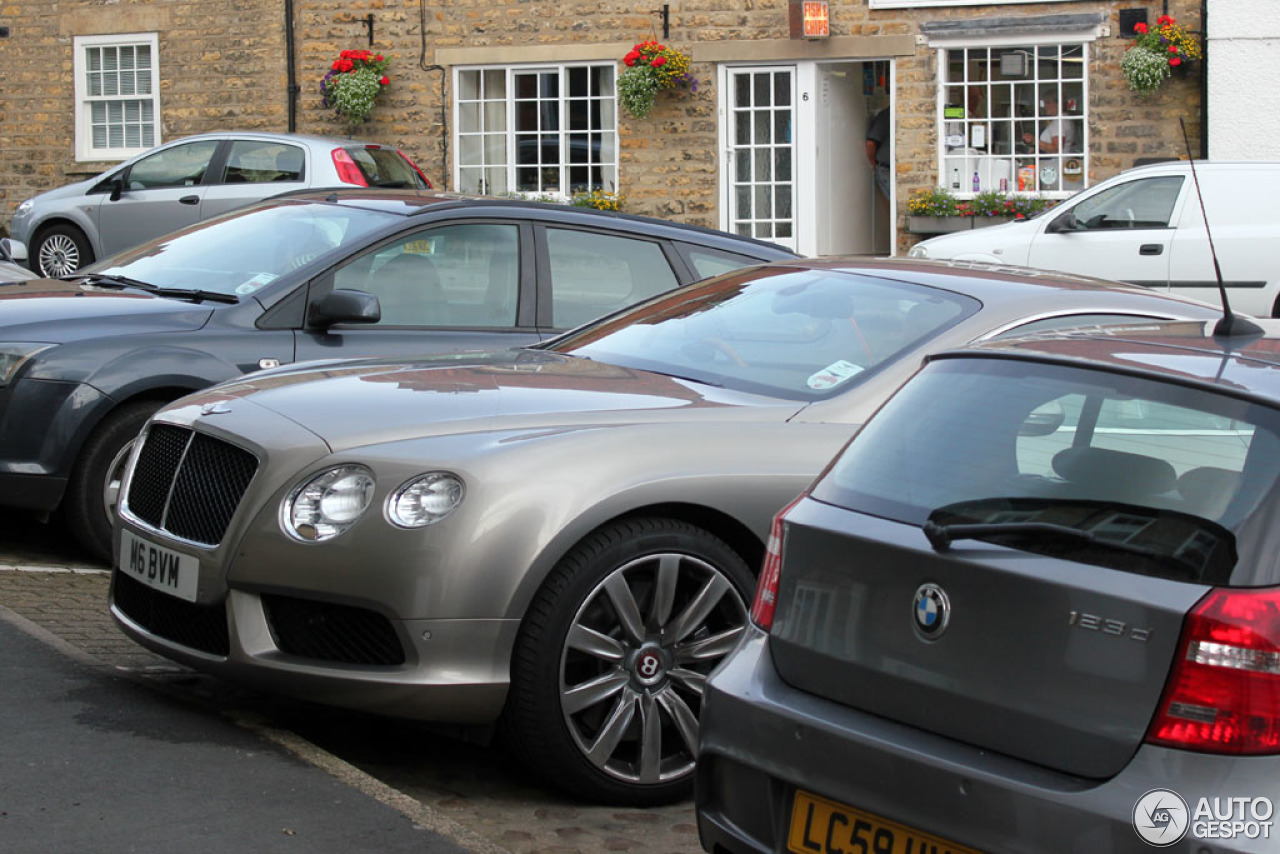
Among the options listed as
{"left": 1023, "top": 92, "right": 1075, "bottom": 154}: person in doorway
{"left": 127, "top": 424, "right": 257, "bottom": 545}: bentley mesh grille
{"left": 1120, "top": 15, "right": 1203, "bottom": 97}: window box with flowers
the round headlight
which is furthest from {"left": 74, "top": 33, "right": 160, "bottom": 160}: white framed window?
the round headlight

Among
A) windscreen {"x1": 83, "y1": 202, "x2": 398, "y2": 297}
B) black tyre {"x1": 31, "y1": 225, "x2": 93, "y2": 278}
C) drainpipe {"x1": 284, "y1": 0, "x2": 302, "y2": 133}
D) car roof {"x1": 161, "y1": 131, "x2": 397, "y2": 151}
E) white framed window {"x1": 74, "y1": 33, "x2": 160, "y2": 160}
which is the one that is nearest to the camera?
windscreen {"x1": 83, "y1": 202, "x2": 398, "y2": 297}

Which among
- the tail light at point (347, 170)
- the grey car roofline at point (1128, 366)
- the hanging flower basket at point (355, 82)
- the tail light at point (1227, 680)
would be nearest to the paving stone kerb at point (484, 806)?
the grey car roofline at point (1128, 366)

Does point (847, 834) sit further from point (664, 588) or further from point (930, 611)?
point (664, 588)

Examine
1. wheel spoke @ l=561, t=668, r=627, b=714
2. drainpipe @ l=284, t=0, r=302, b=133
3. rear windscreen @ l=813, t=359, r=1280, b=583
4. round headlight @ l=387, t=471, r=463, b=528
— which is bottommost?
wheel spoke @ l=561, t=668, r=627, b=714

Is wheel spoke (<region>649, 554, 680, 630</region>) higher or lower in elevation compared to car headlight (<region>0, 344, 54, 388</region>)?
lower

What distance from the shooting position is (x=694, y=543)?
4.50 meters

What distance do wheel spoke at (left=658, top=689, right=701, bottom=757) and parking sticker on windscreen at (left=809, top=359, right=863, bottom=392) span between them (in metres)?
1.06

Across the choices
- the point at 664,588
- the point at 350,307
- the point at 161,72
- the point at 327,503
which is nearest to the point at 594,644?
the point at 664,588

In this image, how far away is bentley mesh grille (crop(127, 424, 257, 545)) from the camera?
14.8 feet

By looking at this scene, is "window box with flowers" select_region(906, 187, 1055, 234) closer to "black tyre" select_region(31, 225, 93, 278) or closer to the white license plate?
"black tyre" select_region(31, 225, 93, 278)

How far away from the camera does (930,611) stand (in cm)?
303

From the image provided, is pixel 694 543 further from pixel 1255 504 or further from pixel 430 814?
pixel 1255 504

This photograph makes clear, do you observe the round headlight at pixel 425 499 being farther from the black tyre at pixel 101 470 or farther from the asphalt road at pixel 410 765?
the black tyre at pixel 101 470

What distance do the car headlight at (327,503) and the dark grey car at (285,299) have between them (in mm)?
2110
